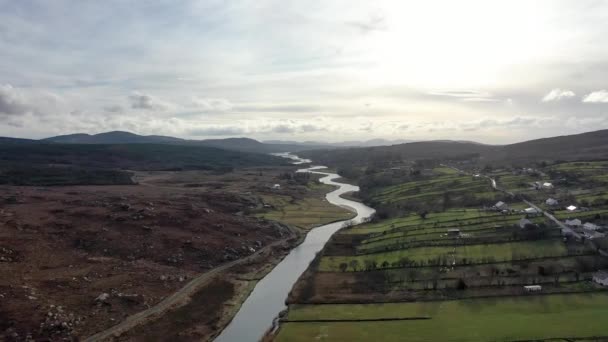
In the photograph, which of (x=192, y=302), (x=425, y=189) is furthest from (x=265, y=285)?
(x=425, y=189)

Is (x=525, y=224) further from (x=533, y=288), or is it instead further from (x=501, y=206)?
(x=533, y=288)

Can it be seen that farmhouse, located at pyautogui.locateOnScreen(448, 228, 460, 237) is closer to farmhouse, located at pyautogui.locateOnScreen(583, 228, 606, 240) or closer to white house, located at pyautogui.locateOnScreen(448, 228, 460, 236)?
white house, located at pyautogui.locateOnScreen(448, 228, 460, 236)

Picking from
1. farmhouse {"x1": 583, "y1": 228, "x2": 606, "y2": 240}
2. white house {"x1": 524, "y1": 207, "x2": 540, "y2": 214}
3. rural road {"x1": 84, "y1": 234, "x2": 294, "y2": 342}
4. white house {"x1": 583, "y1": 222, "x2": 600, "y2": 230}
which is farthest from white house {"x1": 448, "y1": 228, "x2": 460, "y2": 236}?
rural road {"x1": 84, "y1": 234, "x2": 294, "y2": 342}

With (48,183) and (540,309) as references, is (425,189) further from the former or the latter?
(48,183)

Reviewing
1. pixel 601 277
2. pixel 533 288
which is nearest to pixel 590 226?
pixel 601 277

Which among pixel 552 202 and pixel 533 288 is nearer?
pixel 533 288

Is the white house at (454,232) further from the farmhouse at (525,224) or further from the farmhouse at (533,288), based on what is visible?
the farmhouse at (533,288)
